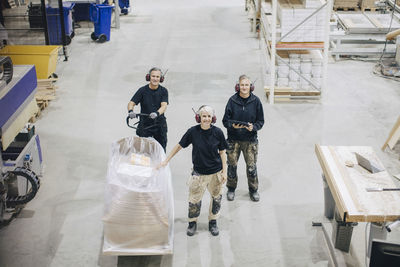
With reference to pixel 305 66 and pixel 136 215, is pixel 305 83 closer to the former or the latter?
pixel 305 66

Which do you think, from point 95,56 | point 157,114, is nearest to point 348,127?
point 157,114

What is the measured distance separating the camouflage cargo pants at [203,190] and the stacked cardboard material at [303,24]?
527 cm

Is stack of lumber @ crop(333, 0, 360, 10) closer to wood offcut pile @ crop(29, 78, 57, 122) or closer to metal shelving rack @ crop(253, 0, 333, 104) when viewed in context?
metal shelving rack @ crop(253, 0, 333, 104)

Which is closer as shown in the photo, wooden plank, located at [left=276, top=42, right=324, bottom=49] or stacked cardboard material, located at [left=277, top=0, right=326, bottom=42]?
stacked cardboard material, located at [left=277, top=0, right=326, bottom=42]

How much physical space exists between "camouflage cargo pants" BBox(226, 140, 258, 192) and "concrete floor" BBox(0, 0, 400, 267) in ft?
0.93

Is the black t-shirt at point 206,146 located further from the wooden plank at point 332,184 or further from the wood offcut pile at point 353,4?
the wood offcut pile at point 353,4

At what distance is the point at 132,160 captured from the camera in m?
6.68

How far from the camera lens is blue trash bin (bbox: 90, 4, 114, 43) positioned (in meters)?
16.1

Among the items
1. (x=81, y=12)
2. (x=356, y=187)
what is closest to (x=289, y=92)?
(x=356, y=187)

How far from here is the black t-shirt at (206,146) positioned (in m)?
6.45

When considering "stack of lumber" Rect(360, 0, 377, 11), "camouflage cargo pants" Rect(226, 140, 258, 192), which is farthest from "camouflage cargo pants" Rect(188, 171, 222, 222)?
"stack of lumber" Rect(360, 0, 377, 11)

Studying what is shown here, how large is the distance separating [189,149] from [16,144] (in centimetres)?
296

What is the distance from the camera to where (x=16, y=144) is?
8.24m

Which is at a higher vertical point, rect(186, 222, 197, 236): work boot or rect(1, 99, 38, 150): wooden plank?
rect(1, 99, 38, 150): wooden plank
